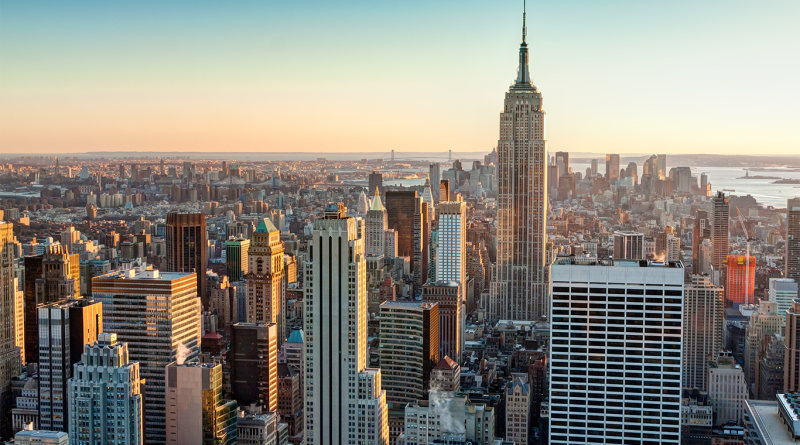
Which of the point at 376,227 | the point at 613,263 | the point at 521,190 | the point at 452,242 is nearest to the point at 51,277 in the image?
the point at 376,227

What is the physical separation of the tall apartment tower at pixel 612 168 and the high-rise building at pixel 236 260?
9521 mm

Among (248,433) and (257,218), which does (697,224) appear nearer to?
(257,218)

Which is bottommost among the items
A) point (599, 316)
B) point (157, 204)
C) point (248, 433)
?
point (248, 433)

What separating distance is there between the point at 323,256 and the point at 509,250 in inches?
756

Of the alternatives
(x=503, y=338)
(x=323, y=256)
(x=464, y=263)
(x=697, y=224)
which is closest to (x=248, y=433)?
(x=323, y=256)

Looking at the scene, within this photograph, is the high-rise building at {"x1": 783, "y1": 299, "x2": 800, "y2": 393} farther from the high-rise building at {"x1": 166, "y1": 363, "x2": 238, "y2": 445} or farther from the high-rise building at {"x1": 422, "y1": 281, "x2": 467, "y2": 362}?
the high-rise building at {"x1": 166, "y1": 363, "x2": 238, "y2": 445}

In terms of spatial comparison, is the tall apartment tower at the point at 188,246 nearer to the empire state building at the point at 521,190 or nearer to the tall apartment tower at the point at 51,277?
the tall apartment tower at the point at 51,277

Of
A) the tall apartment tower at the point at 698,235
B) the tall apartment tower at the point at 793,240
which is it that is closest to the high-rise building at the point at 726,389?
the tall apartment tower at the point at 698,235

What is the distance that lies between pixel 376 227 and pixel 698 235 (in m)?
9.39

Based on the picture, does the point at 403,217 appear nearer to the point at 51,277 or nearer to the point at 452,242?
the point at 452,242

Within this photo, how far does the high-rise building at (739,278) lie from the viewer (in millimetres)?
21422

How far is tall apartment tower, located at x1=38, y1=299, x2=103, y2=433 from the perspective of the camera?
14.3m

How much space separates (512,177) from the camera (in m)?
33.1

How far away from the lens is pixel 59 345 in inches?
582
